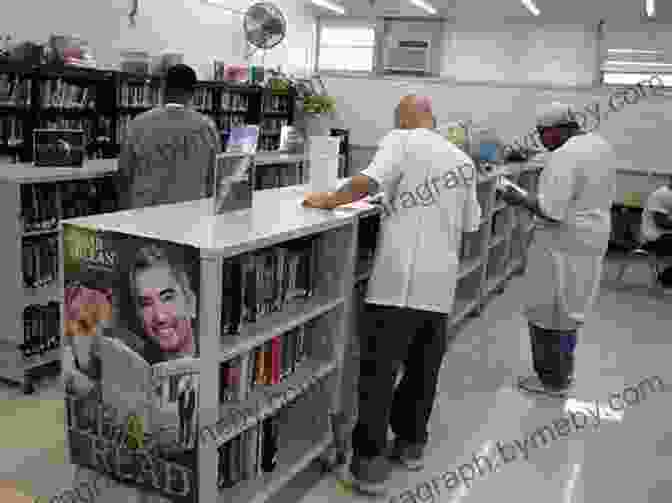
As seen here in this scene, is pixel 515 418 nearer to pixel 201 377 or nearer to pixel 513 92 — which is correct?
pixel 201 377

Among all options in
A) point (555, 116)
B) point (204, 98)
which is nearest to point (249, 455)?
point (555, 116)

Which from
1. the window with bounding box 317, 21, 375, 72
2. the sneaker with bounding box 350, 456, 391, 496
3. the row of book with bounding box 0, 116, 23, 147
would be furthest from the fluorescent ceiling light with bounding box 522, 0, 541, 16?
the sneaker with bounding box 350, 456, 391, 496

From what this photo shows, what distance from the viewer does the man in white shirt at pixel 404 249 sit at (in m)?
3.01

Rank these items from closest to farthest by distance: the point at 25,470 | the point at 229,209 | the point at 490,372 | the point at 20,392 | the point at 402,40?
the point at 229,209, the point at 25,470, the point at 20,392, the point at 490,372, the point at 402,40

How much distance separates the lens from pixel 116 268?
235 centimetres

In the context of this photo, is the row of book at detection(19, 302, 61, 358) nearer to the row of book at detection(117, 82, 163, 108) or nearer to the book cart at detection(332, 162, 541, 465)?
the book cart at detection(332, 162, 541, 465)

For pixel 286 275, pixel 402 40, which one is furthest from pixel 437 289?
pixel 402 40

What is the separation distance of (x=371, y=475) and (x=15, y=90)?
17.0 feet

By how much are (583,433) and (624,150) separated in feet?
20.7

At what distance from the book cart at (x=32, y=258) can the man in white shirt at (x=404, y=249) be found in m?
1.77

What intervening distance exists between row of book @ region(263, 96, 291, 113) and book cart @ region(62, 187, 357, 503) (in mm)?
7056

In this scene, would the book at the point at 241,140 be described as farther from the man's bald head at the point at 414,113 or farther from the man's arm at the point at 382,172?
the man's bald head at the point at 414,113

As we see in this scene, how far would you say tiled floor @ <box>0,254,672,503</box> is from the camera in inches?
128

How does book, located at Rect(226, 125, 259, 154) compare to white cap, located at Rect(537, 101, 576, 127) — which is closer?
book, located at Rect(226, 125, 259, 154)
